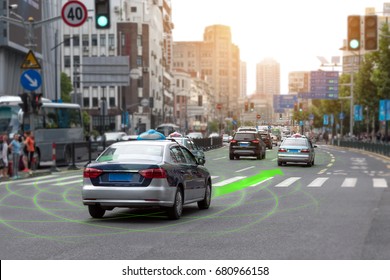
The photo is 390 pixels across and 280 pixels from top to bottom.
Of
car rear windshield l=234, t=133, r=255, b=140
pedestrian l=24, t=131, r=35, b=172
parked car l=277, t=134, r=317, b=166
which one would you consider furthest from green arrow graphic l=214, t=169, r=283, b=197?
car rear windshield l=234, t=133, r=255, b=140

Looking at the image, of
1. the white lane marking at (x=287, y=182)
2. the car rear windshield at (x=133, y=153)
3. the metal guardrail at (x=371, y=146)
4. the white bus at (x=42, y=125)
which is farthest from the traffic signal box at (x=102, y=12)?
the metal guardrail at (x=371, y=146)

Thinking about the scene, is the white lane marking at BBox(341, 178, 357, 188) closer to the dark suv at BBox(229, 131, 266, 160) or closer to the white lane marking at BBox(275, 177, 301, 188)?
the white lane marking at BBox(275, 177, 301, 188)

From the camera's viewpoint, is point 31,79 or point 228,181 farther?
point 31,79

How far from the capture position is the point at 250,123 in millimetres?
43156

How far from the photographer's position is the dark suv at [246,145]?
43844mm

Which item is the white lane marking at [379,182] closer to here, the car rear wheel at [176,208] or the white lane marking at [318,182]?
the white lane marking at [318,182]

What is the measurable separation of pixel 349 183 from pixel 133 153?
12.0 metres

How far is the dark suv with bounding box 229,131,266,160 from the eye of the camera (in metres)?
43.8

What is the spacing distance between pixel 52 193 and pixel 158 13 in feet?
385

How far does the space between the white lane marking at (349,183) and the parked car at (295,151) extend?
9154 mm

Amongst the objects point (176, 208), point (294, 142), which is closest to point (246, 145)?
point (294, 142)

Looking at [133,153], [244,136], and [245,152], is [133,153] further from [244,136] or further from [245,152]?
[245,152]

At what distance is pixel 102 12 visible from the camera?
71.8 feet

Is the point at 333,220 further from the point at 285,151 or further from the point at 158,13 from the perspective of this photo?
the point at 158,13
